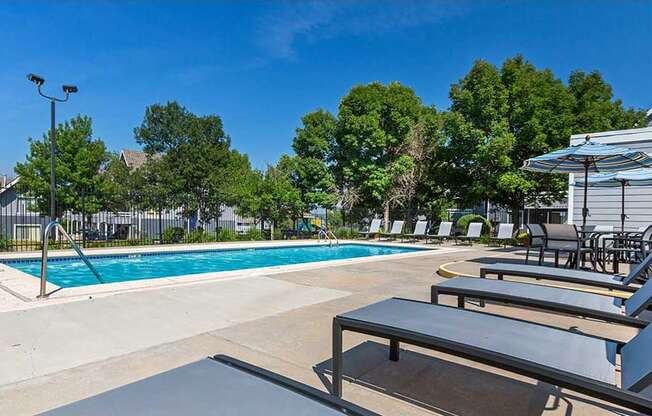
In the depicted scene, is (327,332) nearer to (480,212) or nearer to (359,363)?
(359,363)

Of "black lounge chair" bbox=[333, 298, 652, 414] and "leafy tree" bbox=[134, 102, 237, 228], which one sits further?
"leafy tree" bbox=[134, 102, 237, 228]

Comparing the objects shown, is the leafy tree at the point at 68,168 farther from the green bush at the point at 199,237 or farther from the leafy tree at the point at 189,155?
the green bush at the point at 199,237

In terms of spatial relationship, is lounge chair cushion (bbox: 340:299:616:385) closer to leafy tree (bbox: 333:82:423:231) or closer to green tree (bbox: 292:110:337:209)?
green tree (bbox: 292:110:337:209)

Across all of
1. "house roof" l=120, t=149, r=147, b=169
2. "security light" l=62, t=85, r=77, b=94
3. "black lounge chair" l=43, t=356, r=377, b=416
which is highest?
"house roof" l=120, t=149, r=147, b=169

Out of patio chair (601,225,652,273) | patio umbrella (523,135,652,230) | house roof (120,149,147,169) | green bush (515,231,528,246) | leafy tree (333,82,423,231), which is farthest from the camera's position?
house roof (120,149,147,169)

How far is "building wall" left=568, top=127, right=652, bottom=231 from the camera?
10.2 meters

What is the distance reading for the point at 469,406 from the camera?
7.20 ft

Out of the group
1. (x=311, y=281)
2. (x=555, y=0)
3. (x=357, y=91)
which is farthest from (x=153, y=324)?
(x=357, y=91)

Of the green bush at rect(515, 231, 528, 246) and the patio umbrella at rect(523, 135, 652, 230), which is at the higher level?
the patio umbrella at rect(523, 135, 652, 230)

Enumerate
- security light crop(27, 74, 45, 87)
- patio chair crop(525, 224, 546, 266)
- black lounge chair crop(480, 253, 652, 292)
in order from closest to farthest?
black lounge chair crop(480, 253, 652, 292)
patio chair crop(525, 224, 546, 266)
security light crop(27, 74, 45, 87)

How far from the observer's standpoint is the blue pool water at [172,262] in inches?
355

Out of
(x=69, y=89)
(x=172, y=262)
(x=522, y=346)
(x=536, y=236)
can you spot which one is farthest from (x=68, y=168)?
(x=522, y=346)

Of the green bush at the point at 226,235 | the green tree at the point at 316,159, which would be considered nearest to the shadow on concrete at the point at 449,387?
the green bush at the point at 226,235

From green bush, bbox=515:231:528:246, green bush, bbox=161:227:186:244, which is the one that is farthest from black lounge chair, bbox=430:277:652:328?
green bush, bbox=161:227:186:244
